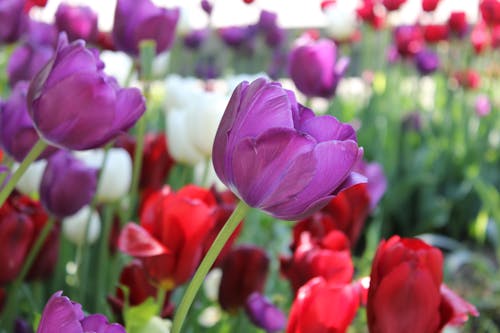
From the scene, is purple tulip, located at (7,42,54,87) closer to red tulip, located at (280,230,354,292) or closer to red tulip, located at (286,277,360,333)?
red tulip, located at (280,230,354,292)

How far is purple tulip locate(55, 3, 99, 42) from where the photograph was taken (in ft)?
2.92

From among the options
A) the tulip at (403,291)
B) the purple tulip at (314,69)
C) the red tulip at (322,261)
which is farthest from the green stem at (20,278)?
the purple tulip at (314,69)

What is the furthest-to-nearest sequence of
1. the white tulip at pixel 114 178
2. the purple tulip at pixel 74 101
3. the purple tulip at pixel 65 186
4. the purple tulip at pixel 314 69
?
the purple tulip at pixel 314 69, the white tulip at pixel 114 178, the purple tulip at pixel 65 186, the purple tulip at pixel 74 101

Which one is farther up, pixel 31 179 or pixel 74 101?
pixel 74 101

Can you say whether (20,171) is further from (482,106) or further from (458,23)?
(482,106)

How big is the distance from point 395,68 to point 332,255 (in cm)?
370

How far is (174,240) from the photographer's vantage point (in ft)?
1.93

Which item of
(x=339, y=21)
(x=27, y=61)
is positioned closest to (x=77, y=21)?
(x=27, y=61)

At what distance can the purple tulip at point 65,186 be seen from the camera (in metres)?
0.67

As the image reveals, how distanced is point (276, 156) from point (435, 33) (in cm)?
305

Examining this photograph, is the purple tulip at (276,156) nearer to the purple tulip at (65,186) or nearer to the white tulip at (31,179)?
the purple tulip at (65,186)

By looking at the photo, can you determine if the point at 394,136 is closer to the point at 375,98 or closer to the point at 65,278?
the point at 375,98

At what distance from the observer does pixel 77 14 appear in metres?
0.89

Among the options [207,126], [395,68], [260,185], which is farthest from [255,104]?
[395,68]
